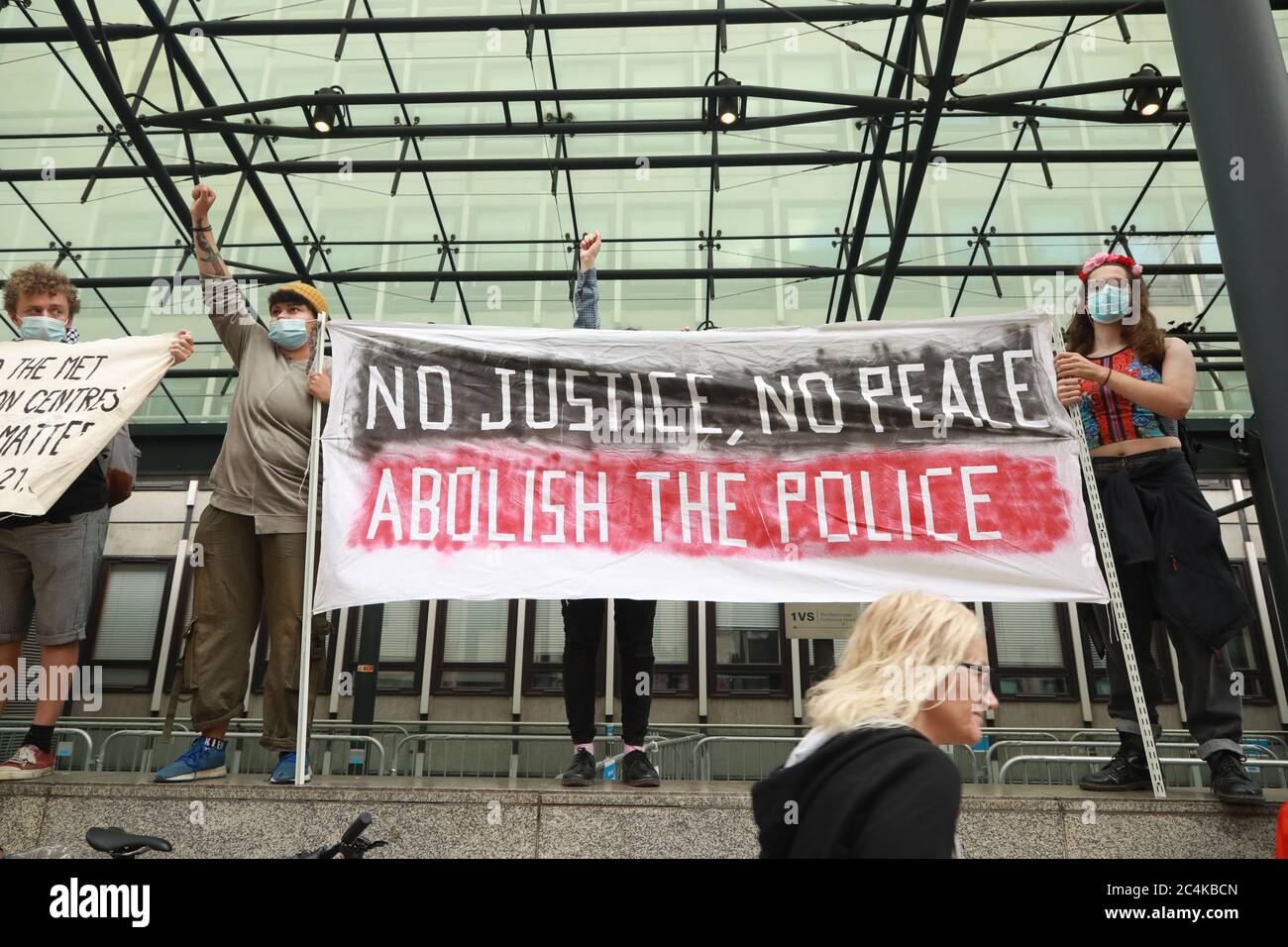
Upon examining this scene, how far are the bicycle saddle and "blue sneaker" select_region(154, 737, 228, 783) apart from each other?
1293 mm

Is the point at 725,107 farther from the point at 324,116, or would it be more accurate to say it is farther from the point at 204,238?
the point at 204,238

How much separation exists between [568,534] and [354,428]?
125cm

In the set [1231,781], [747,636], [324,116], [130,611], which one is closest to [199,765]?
[1231,781]

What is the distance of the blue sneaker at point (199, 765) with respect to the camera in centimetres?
432

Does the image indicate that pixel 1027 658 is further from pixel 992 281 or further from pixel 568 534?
pixel 568 534

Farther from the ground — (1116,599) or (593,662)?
(1116,599)

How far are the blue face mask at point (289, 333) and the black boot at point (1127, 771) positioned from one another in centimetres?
440

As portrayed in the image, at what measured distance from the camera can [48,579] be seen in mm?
4660

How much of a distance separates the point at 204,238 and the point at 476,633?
1246 centimetres

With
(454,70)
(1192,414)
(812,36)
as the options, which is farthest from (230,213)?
(1192,414)

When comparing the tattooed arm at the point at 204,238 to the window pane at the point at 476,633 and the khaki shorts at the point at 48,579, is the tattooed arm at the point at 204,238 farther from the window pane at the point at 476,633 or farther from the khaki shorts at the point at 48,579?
the window pane at the point at 476,633

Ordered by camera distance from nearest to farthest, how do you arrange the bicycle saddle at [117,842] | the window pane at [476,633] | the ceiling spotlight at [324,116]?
the bicycle saddle at [117,842], the ceiling spotlight at [324,116], the window pane at [476,633]

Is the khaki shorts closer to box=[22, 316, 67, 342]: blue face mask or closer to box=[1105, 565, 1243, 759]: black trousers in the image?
box=[22, 316, 67, 342]: blue face mask

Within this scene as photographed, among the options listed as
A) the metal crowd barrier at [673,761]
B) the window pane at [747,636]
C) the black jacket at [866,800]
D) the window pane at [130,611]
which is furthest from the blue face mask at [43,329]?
the window pane at [130,611]
